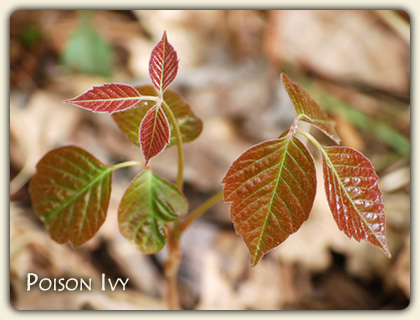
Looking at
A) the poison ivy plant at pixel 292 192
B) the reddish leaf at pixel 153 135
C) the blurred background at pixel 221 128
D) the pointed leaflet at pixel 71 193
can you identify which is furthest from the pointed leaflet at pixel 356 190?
the blurred background at pixel 221 128

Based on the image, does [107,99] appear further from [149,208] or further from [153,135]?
[149,208]

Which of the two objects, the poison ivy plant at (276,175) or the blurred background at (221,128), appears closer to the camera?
the poison ivy plant at (276,175)

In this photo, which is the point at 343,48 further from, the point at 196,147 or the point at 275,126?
the point at 196,147

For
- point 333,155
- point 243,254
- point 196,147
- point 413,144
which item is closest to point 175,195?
point 333,155

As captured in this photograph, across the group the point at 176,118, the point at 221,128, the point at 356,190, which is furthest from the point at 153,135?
the point at 221,128

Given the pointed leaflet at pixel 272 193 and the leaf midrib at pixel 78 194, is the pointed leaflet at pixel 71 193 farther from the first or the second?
the pointed leaflet at pixel 272 193

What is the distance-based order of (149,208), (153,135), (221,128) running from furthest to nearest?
(221,128) → (149,208) → (153,135)
